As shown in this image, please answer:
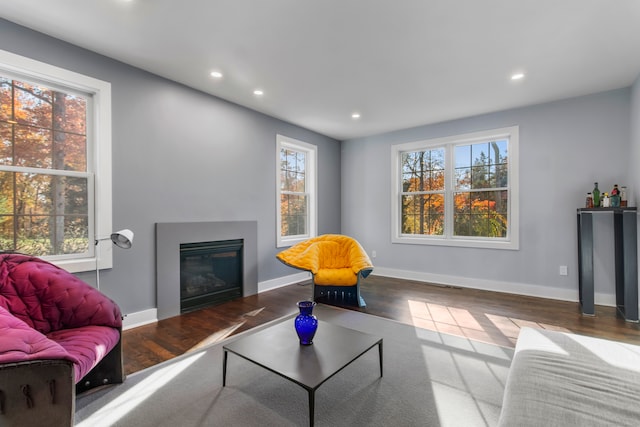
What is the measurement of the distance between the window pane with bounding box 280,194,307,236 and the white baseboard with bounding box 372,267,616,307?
5.51 feet

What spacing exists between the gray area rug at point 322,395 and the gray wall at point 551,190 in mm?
2237

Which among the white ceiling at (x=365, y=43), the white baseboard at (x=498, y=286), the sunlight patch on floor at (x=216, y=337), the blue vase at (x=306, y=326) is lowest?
the sunlight patch on floor at (x=216, y=337)

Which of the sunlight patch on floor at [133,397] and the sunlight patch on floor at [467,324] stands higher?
the sunlight patch on floor at [133,397]

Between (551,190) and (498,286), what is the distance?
1.51 metres

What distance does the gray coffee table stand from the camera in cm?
155

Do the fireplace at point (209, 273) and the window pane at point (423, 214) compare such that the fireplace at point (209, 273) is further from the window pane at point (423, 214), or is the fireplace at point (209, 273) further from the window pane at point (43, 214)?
the window pane at point (423, 214)

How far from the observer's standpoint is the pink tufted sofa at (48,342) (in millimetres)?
1187

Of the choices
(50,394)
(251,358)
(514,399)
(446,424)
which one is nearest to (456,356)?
(446,424)

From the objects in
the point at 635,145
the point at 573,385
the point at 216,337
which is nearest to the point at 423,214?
the point at 635,145

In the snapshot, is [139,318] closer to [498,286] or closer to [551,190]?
[498,286]

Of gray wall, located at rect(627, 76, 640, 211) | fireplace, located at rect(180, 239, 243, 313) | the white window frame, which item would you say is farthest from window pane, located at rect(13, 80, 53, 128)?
gray wall, located at rect(627, 76, 640, 211)

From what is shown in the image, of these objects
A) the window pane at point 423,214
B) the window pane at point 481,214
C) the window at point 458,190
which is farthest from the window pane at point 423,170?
the window pane at point 481,214

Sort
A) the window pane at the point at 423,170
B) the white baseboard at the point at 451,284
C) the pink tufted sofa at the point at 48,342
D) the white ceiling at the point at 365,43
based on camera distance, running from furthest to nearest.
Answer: the window pane at the point at 423,170 < the white baseboard at the point at 451,284 < the white ceiling at the point at 365,43 < the pink tufted sofa at the point at 48,342

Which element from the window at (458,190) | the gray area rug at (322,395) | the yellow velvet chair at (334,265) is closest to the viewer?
the gray area rug at (322,395)
